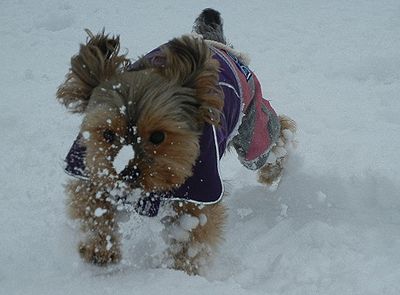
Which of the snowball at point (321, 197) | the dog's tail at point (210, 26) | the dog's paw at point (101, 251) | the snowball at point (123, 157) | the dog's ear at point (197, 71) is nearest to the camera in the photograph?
the snowball at point (123, 157)

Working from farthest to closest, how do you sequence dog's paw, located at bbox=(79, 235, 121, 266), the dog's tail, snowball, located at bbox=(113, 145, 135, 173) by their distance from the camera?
the dog's tail, dog's paw, located at bbox=(79, 235, 121, 266), snowball, located at bbox=(113, 145, 135, 173)

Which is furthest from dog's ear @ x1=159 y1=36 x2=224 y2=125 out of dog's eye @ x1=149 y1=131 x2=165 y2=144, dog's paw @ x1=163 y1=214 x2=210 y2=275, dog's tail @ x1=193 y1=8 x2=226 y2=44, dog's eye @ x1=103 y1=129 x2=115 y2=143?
dog's tail @ x1=193 y1=8 x2=226 y2=44

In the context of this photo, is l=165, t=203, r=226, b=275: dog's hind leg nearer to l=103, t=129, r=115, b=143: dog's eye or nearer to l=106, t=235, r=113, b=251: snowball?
l=106, t=235, r=113, b=251: snowball

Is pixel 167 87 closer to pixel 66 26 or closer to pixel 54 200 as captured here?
pixel 54 200

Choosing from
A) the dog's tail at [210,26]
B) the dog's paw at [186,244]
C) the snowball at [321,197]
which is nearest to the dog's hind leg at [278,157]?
the snowball at [321,197]

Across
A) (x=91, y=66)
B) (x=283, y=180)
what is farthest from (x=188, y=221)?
(x=283, y=180)

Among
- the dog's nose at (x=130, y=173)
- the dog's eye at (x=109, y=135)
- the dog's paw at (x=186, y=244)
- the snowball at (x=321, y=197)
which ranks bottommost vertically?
the snowball at (x=321, y=197)

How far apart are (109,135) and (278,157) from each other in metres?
2.21

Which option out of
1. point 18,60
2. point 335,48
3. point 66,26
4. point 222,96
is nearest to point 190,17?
point 66,26

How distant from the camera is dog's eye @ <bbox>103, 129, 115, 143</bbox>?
2.29 metres

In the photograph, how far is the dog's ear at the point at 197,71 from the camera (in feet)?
8.34

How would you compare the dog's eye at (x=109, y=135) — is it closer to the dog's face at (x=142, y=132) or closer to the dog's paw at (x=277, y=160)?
the dog's face at (x=142, y=132)

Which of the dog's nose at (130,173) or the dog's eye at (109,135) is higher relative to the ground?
the dog's eye at (109,135)

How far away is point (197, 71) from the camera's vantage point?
2.57 meters
